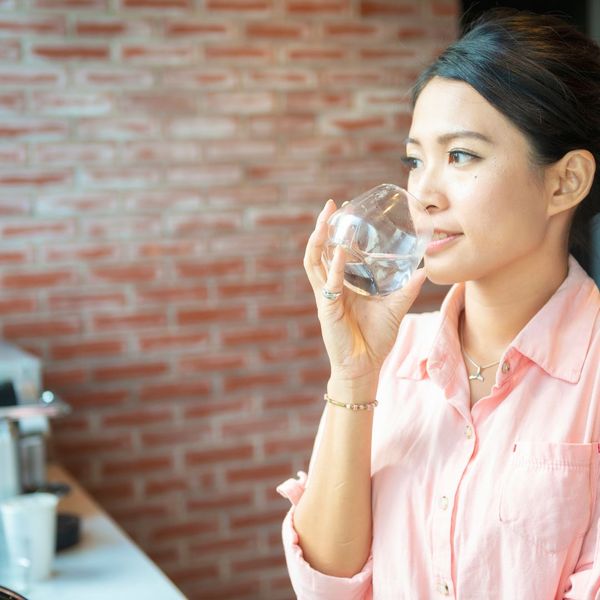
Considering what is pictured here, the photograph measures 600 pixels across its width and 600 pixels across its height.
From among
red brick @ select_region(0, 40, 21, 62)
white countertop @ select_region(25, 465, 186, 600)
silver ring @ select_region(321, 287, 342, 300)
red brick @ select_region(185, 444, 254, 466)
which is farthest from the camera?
red brick @ select_region(185, 444, 254, 466)

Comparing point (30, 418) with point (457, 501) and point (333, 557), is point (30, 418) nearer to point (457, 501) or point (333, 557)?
point (333, 557)

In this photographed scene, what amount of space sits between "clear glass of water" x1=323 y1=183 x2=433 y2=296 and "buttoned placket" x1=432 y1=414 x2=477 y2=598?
0.27 m

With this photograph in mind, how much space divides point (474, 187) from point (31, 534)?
115cm

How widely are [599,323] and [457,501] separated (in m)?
0.33

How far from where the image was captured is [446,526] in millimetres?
1210

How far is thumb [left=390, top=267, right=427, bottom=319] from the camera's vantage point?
51.5 inches

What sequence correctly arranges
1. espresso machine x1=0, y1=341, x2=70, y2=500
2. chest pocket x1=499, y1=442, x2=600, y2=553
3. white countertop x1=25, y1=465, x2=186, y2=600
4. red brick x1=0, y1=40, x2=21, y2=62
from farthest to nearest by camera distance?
1. red brick x1=0, y1=40, x2=21, y2=62
2. espresso machine x1=0, y1=341, x2=70, y2=500
3. white countertop x1=25, y1=465, x2=186, y2=600
4. chest pocket x1=499, y1=442, x2=600, y2=553

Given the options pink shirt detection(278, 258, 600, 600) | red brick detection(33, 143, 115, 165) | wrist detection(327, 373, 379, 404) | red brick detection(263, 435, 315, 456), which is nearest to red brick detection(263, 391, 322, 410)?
red brick detection(263, 435, 315, 456)

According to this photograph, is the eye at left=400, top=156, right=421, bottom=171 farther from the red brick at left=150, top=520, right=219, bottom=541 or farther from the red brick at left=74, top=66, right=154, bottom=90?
the red brick at left=150, top=520, right=219, bottom=541

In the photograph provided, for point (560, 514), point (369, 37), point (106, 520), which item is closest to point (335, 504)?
point (560, 514)

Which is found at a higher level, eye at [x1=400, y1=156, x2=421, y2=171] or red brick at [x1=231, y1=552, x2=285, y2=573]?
eye at [x1=400, y1=156, x2=421, y2=171]

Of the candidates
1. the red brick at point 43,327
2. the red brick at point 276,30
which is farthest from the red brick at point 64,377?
the red brick at point 276,30

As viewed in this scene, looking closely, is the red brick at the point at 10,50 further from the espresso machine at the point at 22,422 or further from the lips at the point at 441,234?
the lips at the point at 441,234

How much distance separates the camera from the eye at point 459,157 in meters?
1.21
